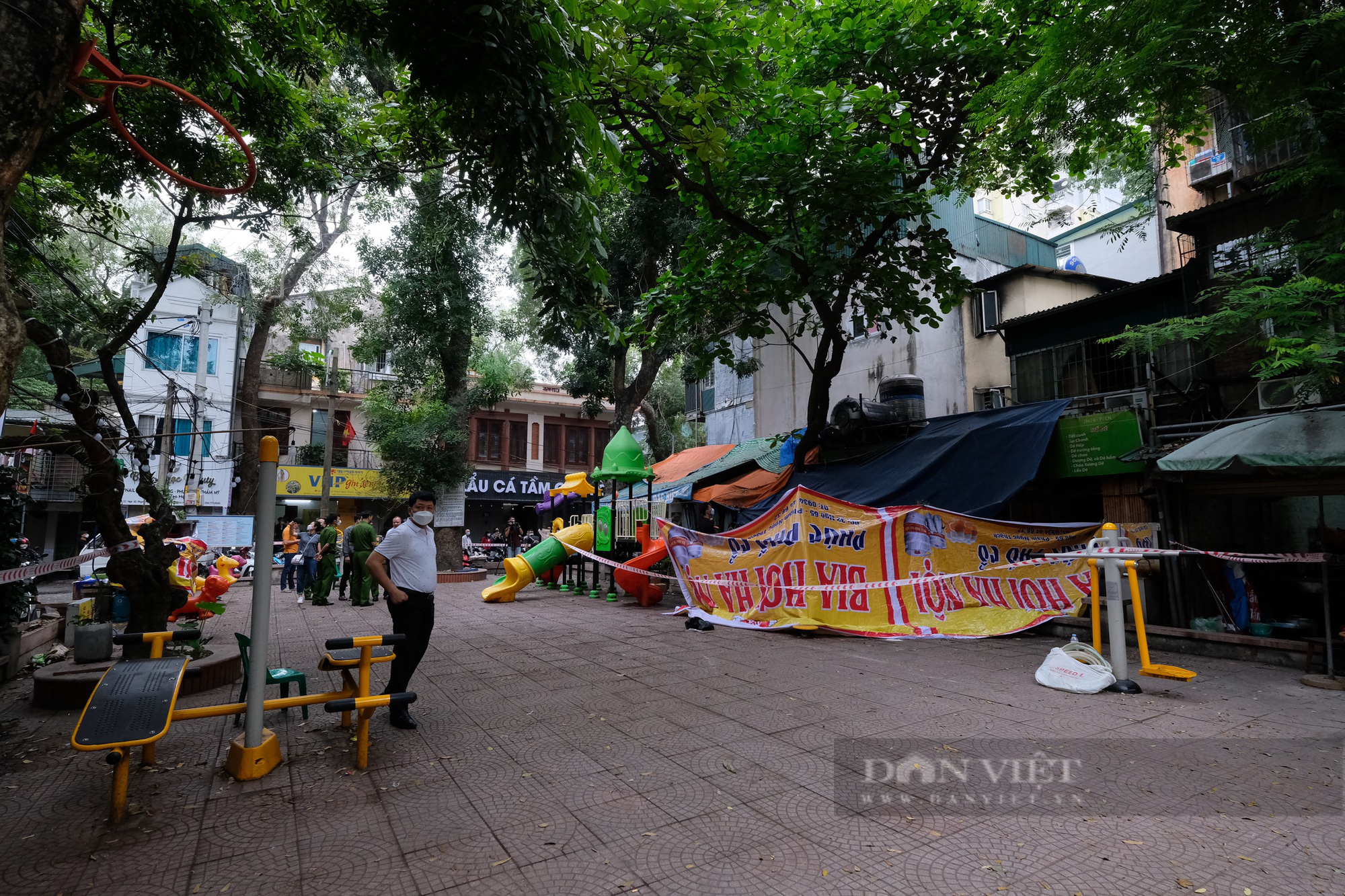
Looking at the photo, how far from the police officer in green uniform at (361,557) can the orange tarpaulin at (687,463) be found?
6.95 metres

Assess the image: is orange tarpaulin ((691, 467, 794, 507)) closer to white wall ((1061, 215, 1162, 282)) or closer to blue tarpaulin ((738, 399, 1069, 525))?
blue tarpaulin ((738, 399, 1069, 525))

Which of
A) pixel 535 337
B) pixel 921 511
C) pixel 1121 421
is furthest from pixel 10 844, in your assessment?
pixel 535 337

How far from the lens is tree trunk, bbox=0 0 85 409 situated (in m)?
2.51

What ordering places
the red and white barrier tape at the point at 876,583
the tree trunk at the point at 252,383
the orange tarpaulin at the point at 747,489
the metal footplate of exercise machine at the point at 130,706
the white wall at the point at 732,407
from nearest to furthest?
the metal footplate of exercise machine at the point at 130,706
the red and white barrier tape at the point at 876,583
the orange tarpaulin at the point at 747,489
the tree trunk at the point at 252,383
the white wall at the point at 732,407

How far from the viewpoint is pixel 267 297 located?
67.4 ft

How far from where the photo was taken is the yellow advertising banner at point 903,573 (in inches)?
363

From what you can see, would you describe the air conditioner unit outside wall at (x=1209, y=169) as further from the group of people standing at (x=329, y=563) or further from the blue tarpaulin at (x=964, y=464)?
the group of people standing at (x=329, y=563)

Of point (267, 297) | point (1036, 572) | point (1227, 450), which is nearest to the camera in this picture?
point (1227, 450)

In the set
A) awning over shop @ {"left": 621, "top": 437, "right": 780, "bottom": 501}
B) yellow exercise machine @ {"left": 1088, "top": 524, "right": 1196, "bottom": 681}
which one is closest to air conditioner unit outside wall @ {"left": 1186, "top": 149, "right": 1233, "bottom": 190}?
awning over shop @ {"left": 621, "top": 437, "right": 780, "bottom": 501}

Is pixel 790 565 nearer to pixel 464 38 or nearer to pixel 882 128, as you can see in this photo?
pixel 882 128

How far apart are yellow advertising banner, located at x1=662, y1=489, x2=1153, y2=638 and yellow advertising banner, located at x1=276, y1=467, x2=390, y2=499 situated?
70.5ft

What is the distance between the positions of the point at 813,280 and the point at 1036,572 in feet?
16.7

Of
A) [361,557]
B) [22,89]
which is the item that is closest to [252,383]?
[361,557]

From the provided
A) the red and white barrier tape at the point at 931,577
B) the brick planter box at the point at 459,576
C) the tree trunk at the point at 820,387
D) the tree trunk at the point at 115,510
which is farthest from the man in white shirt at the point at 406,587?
the brick planter box at the point at 459,576
